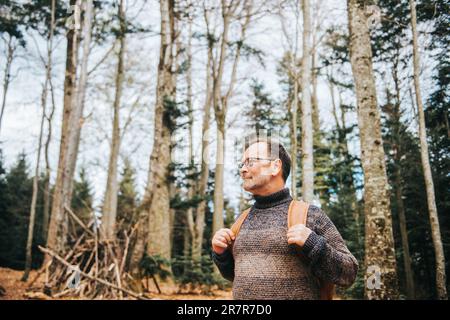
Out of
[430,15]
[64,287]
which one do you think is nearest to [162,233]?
[64,287]

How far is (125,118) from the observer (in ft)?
72.3

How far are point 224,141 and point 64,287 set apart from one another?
889 centimetres

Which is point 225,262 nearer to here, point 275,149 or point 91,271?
point 275,149

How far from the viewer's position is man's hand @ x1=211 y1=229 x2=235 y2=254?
6.40 ft

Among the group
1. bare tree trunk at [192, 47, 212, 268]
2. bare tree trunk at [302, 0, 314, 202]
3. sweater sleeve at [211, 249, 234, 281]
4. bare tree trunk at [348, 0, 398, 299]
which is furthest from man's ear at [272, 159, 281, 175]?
bare tree trunk at [192, 47, 212, 268]

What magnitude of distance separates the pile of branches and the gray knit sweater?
249 inches

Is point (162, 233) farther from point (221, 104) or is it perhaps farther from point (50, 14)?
point (50, 14)

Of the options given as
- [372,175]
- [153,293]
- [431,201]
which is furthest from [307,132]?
[153,293]

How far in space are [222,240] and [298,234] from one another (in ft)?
1.65

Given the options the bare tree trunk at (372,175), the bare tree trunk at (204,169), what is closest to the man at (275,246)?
the bare tree trunk at (372,175)

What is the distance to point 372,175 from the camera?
19.2ft

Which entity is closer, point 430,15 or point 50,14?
point 430,15
